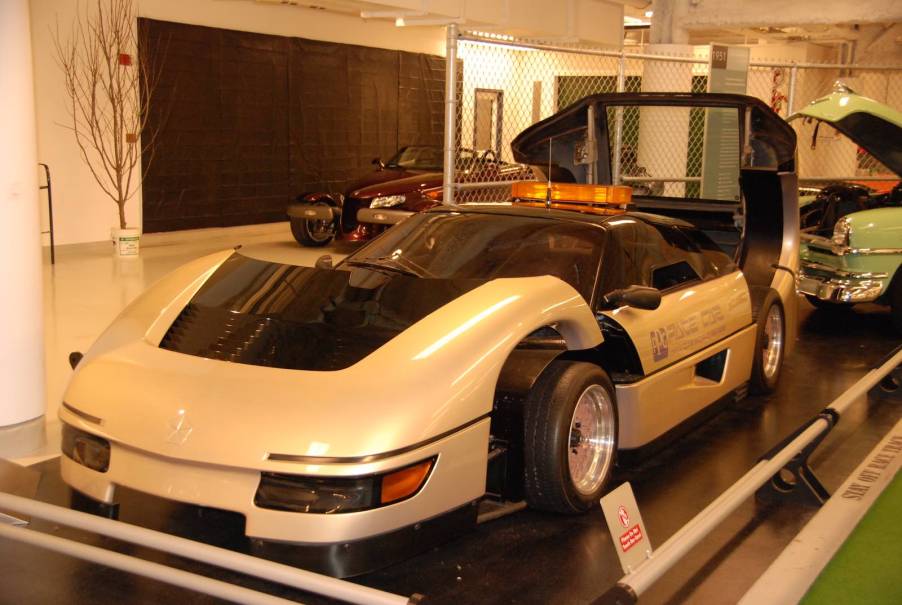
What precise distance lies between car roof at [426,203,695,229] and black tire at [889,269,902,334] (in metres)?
3.40

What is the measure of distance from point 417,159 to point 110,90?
150 inches

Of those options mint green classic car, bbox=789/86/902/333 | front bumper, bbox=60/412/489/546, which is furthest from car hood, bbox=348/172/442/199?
front bumper, bbox=60/412/489/546

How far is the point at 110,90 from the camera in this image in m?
11.6

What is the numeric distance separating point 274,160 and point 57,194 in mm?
3612

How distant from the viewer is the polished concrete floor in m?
3.32

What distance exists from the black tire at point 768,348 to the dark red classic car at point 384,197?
16.4ft

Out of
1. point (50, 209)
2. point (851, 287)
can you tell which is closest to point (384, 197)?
point (50, 209)

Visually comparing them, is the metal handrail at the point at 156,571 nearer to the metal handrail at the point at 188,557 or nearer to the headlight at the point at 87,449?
the metal handrail at the point at 188,557

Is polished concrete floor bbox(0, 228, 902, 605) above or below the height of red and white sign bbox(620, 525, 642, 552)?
below

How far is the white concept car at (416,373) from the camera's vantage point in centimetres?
304

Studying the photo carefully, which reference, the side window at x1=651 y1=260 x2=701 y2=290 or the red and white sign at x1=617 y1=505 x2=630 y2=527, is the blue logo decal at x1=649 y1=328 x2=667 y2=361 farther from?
the red and white sign at x1=617 y1=505 x2=630 y2=527

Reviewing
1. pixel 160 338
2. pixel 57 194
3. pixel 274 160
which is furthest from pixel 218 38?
pixel 160 338

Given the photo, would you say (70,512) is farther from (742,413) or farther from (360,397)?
(742,413)

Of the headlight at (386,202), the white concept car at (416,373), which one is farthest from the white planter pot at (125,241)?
the white concept car at (416,373)
